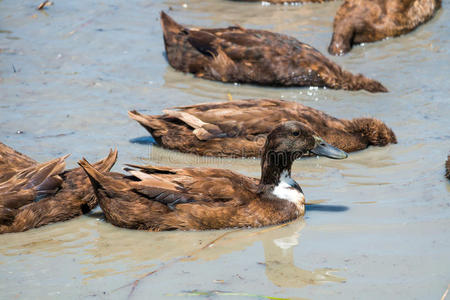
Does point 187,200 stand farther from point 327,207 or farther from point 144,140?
point 144,140

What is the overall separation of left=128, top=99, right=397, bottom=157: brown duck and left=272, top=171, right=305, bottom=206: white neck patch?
62.4 inches

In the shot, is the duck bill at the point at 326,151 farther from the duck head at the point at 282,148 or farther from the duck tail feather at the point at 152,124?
the duck tail feather at the point at 152,124

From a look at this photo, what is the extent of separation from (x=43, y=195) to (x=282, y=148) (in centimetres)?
236

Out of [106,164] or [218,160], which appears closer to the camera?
[106,164]

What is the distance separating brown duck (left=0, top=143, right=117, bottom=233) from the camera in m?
6.89

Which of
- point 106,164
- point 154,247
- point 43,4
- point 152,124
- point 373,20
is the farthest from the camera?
point 43,4

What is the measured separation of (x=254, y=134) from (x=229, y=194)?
6.72 feet

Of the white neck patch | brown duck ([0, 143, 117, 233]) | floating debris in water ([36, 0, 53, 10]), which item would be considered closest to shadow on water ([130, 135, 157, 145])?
brown duck ([0, 143, 117, 233])

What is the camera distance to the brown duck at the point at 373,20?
12562mm

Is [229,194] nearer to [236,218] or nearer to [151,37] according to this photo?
[236,218]

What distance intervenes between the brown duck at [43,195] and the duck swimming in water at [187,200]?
0.39 m

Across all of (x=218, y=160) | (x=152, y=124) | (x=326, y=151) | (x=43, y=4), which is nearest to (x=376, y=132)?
(x=326, y=151)

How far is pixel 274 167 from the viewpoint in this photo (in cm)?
727

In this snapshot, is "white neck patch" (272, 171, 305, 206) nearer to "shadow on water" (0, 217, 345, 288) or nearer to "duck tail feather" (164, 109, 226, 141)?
"shadow on water" (0, 217, 345, 288)
